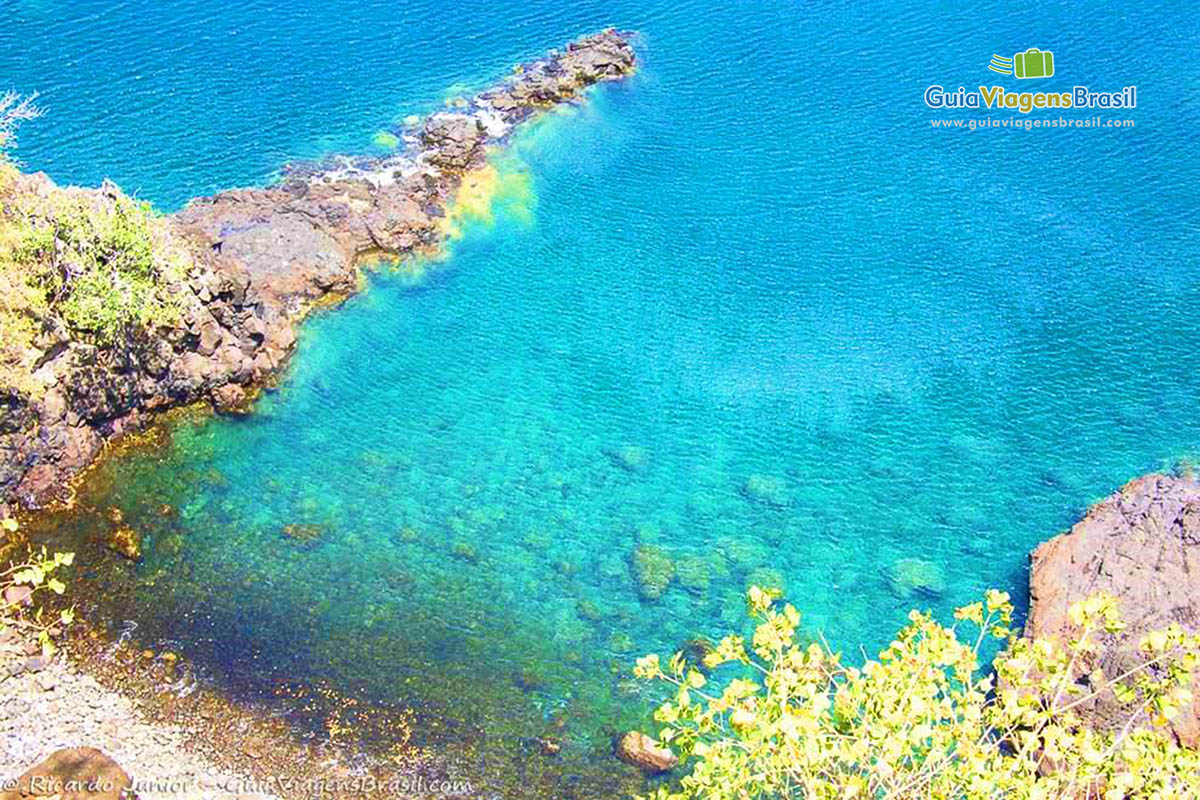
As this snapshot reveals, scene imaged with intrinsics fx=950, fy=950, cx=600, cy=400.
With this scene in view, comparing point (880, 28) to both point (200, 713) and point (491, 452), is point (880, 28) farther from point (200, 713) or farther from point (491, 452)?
point (200, 713)

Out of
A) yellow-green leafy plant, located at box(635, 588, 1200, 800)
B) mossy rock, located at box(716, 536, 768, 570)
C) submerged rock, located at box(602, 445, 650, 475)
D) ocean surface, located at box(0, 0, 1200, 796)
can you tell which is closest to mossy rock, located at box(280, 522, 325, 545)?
ocean surface, located at box(0, 0, 1200, 796)

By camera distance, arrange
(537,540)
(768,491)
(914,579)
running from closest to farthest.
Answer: (914,579), (537,540), (768,491)

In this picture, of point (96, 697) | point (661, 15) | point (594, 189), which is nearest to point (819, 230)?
point (594, 189)

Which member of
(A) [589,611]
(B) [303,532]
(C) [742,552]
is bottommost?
(C) [742,552]

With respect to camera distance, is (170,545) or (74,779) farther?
(170,545)

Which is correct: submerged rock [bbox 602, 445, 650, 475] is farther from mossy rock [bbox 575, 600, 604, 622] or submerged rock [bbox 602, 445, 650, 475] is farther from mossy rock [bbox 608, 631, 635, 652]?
mossy rock [bbox 608, 631, 635, 652]

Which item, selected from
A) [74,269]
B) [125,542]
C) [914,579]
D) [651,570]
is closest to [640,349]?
[651,570]

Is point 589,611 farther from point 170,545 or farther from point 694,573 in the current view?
point 170,545
